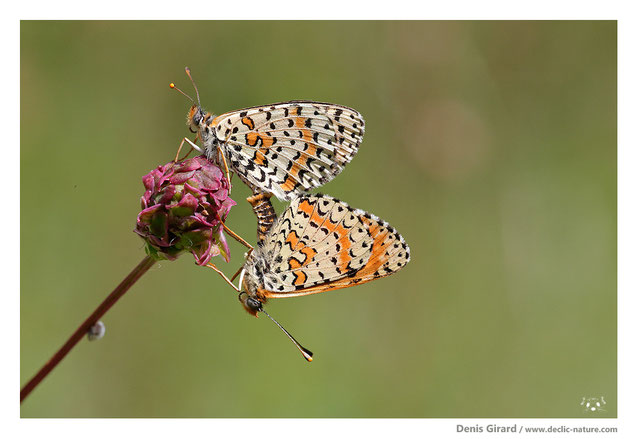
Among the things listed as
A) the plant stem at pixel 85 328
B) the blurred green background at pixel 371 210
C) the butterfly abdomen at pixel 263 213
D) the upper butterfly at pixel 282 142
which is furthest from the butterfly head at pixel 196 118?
the blurred green background at pixel 371 210

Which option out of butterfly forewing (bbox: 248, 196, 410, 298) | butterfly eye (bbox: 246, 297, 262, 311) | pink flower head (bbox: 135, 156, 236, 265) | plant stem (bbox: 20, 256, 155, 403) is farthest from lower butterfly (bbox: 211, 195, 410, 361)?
plant stem (bbox: 20, 256, 155, 403)

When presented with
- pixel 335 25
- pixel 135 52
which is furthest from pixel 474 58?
pixel 135 52

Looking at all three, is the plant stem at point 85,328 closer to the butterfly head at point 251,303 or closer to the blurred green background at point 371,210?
the butterfly head at point 251,303

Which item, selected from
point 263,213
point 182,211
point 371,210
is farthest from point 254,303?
point 371,210

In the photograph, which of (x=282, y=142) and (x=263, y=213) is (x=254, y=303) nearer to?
(x=263, y=213)

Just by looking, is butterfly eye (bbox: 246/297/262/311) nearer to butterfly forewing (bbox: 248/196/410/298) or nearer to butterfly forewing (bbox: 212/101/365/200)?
butterfly forewing (bbox: 248/196/410/298)
